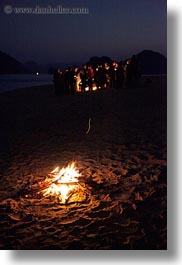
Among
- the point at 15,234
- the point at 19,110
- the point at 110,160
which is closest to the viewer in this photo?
the point at 15,234

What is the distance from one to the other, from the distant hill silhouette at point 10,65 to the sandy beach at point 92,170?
1.23ft

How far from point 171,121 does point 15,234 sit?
132cm

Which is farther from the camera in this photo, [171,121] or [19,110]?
[19,110]

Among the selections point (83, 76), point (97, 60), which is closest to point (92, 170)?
point (97, 60)

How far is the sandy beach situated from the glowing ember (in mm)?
53

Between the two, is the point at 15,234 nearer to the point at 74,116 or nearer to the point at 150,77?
the point at 74,116

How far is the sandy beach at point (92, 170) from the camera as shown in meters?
2.45

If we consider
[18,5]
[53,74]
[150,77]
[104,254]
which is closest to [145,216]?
[104,254]

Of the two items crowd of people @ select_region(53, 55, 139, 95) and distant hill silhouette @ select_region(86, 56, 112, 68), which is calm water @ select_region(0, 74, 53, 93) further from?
distant hill silhouette @ select_region(86, 56, 112, 68)

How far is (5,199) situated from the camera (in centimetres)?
267

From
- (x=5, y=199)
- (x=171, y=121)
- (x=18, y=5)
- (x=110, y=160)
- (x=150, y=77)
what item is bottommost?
(x=5, y=199)

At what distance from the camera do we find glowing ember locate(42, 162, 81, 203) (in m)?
2.70

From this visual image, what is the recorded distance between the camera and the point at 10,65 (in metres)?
2.82

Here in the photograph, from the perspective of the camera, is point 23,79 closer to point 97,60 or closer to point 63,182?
point 97,60
